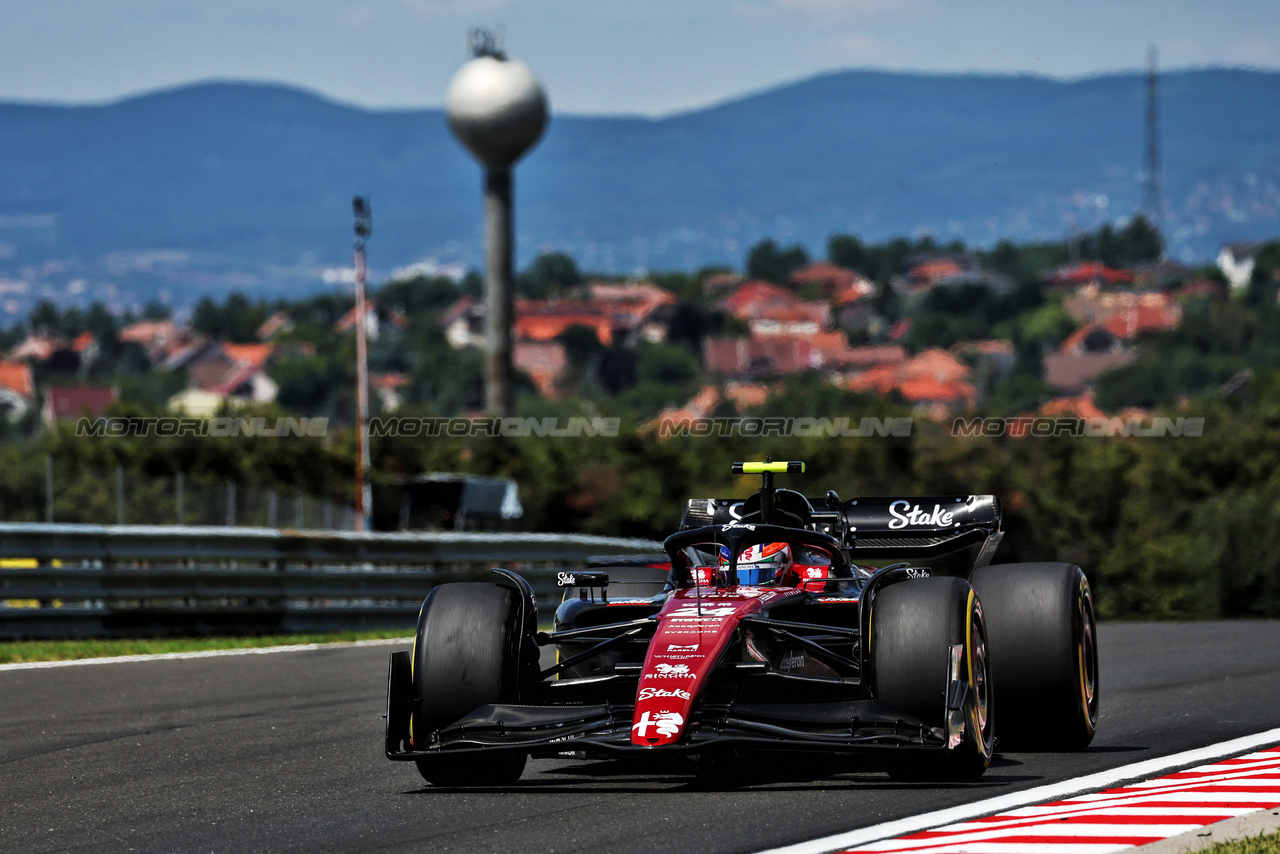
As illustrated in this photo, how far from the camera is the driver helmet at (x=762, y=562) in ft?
28.0

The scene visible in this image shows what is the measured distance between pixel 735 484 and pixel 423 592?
183 feet

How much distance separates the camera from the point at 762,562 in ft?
28.3

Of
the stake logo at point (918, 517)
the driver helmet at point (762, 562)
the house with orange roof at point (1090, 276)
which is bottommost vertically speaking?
the driver helmet at point (762, 562)

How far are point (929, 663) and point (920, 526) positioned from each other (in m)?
2.95

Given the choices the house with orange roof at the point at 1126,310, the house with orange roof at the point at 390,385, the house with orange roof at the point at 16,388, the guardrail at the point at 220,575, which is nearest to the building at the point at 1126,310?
the house with orange roof at the point at 1126,310

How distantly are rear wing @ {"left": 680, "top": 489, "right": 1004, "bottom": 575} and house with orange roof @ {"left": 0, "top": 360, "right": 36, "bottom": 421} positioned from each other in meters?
166

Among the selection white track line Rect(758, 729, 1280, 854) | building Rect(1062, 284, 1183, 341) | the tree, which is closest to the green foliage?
building Rect(1062, 284, 1183, 341)

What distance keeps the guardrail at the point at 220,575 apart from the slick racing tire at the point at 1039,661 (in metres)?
8.91

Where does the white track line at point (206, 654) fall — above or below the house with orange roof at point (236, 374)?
below

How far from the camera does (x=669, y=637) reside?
7402 millimetres

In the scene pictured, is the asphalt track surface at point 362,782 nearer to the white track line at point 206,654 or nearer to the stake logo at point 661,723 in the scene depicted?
the stake logo at point 661,723

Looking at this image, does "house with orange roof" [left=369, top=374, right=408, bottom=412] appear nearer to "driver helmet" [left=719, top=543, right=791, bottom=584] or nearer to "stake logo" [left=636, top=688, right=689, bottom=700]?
"driver helmet" [left=719, top=543, right=791, bottom=584]

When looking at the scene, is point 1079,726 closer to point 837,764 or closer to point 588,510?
point 837,764

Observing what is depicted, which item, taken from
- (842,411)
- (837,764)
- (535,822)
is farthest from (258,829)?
(842,411)
